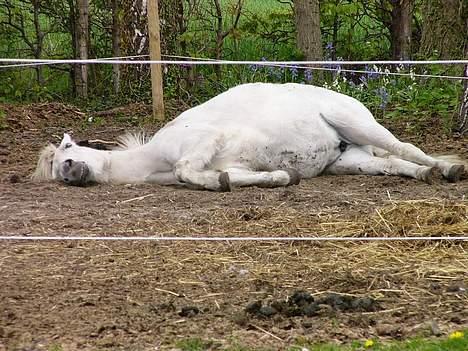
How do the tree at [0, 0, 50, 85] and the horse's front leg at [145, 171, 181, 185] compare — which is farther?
the tree at [0, 0, 50, 85]

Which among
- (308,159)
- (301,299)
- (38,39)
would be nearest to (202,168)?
(308,159)

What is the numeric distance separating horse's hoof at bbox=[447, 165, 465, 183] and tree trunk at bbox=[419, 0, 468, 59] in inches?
128

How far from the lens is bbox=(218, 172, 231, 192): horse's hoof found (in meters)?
6.43

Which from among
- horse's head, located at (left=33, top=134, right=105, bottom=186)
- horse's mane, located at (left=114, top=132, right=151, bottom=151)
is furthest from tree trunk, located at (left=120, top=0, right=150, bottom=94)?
horse's head, located at (left=33, top=134, right=105, bottom=186)

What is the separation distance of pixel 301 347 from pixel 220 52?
958 centimetres

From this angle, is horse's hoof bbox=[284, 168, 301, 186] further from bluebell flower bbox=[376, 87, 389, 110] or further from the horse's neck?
bluebell flower bbox=[376, 87, 389, 110]

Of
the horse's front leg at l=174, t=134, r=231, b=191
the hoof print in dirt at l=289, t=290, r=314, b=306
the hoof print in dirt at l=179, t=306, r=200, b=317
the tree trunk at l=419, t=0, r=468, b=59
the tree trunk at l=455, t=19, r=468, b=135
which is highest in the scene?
the tree trunk at l=419, t=0, r=468, b=59

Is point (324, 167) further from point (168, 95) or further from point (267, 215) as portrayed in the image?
point (168, 95)

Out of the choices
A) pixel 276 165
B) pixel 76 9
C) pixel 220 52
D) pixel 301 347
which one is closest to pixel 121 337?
pixel 301 347

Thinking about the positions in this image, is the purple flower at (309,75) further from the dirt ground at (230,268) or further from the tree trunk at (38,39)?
the dirt ground at (230,268)

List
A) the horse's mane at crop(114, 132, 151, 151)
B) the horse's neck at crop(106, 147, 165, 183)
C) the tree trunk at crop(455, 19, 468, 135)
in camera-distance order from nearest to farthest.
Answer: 1. the horse's neck at crop(106, 147, 165, 183)
2. the horse's mane at crop(114, 132, 151, 151)
3. the tree trunk at crop(455, 19, 468, 135)

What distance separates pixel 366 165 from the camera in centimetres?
711

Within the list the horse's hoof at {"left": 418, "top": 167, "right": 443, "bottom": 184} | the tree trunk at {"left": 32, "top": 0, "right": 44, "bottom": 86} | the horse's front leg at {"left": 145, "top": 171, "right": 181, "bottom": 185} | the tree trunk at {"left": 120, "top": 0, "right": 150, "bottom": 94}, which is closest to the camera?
the horse's hoof at {"left": 418, "top": 167, "right": 443, "bottom": 184}

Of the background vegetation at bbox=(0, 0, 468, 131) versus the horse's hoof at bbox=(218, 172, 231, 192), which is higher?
the background vegetation at bbox=(0, 0, 468, 131)
